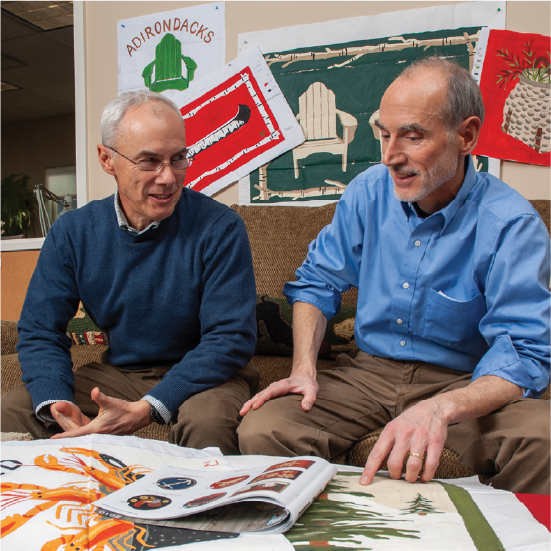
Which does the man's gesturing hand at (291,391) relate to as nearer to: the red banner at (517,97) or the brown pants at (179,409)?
the brown pants at (179,409)

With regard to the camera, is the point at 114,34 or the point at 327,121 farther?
the point at 114,34

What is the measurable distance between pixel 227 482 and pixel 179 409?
1.61ft

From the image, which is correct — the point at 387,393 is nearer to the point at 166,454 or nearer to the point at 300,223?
the point at 166,454

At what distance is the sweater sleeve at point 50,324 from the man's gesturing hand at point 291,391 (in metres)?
0.41

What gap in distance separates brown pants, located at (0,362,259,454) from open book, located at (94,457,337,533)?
0.38 metres

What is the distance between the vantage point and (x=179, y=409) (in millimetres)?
1134

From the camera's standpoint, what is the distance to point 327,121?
2.20 metres

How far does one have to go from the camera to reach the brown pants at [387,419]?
3.03 ft

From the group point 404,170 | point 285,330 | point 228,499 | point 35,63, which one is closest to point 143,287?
point 285,330

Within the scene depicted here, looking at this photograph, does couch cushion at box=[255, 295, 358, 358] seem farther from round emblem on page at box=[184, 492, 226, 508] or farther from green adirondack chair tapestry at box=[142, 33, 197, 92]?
green adirondack chair tapestry at box=[142, 33, 197, 92]

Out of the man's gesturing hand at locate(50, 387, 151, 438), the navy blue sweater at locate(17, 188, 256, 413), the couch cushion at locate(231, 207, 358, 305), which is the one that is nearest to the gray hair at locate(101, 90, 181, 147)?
the navy blue sweater at locate(17, 188, 256, 413)

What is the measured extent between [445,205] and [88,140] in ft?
6.66

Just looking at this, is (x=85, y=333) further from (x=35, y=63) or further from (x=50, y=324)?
(x=35, y=63)

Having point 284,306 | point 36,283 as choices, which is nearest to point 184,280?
point 36,283
